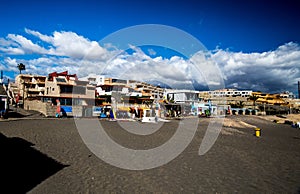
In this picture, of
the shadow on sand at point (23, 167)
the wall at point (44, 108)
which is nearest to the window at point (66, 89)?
the wall at point (44, 108)

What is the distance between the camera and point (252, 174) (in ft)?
22.7

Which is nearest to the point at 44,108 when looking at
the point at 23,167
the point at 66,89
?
the point at 66,89

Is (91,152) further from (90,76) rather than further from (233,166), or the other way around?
(90,76)

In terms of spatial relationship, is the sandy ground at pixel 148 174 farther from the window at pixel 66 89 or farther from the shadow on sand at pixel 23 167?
the window at pixel 66 89

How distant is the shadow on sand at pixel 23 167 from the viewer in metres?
5.26

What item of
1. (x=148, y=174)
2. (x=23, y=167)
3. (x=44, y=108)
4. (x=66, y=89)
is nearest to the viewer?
(x=23, y=167)

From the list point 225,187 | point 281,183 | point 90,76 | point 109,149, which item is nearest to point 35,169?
point 109,149

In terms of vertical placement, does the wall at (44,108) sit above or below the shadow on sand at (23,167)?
above

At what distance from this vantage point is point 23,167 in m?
6.65

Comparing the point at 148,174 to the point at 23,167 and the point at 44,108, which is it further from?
the point at 44,108

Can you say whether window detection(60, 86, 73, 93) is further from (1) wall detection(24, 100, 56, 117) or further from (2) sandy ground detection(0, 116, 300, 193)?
(2) sandy ground detection(0, 116, 300, 193)

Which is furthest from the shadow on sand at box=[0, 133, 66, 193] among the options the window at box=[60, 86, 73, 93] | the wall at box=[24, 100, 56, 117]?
the window at box=[60, 86, 73, 93]

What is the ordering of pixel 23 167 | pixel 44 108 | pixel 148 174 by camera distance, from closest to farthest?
pixel 23 167
pixel 148 174
pixel 44 108

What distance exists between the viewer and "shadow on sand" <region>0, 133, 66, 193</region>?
17.3ft
